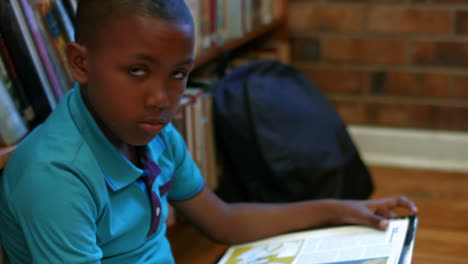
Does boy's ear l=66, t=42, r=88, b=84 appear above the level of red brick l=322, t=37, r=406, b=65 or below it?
above

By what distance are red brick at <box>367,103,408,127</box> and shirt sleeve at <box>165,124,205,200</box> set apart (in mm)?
1348

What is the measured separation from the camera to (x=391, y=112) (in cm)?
225

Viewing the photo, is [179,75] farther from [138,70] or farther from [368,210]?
[368,210]

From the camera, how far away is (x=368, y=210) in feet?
3.47

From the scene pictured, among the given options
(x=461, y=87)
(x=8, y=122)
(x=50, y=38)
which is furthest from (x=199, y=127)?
(x=461, y=87)

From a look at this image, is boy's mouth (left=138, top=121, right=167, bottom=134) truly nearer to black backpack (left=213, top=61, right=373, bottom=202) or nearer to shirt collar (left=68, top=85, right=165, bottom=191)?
shirt collar (left=68, top=85, right=165, bottom=191)

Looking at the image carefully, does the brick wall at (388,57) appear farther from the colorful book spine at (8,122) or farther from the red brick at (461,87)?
the colorful book spine at (8,122)

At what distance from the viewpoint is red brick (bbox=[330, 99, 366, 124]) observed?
228 cm

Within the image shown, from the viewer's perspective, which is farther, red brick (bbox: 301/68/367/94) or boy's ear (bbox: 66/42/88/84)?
red brick (bbox: 301/68/367/94)

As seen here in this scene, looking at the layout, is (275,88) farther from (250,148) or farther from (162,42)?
(162,42)

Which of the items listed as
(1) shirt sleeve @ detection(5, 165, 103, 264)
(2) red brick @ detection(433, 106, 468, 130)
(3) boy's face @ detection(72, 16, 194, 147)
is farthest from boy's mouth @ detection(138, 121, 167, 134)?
(2) red brick @ detection(433, 106, 468, 130)

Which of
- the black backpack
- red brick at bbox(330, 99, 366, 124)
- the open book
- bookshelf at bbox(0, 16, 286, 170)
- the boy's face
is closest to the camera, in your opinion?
the boy's face

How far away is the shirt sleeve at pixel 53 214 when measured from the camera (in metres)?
0.71

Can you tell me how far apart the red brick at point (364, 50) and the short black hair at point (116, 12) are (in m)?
1.55
